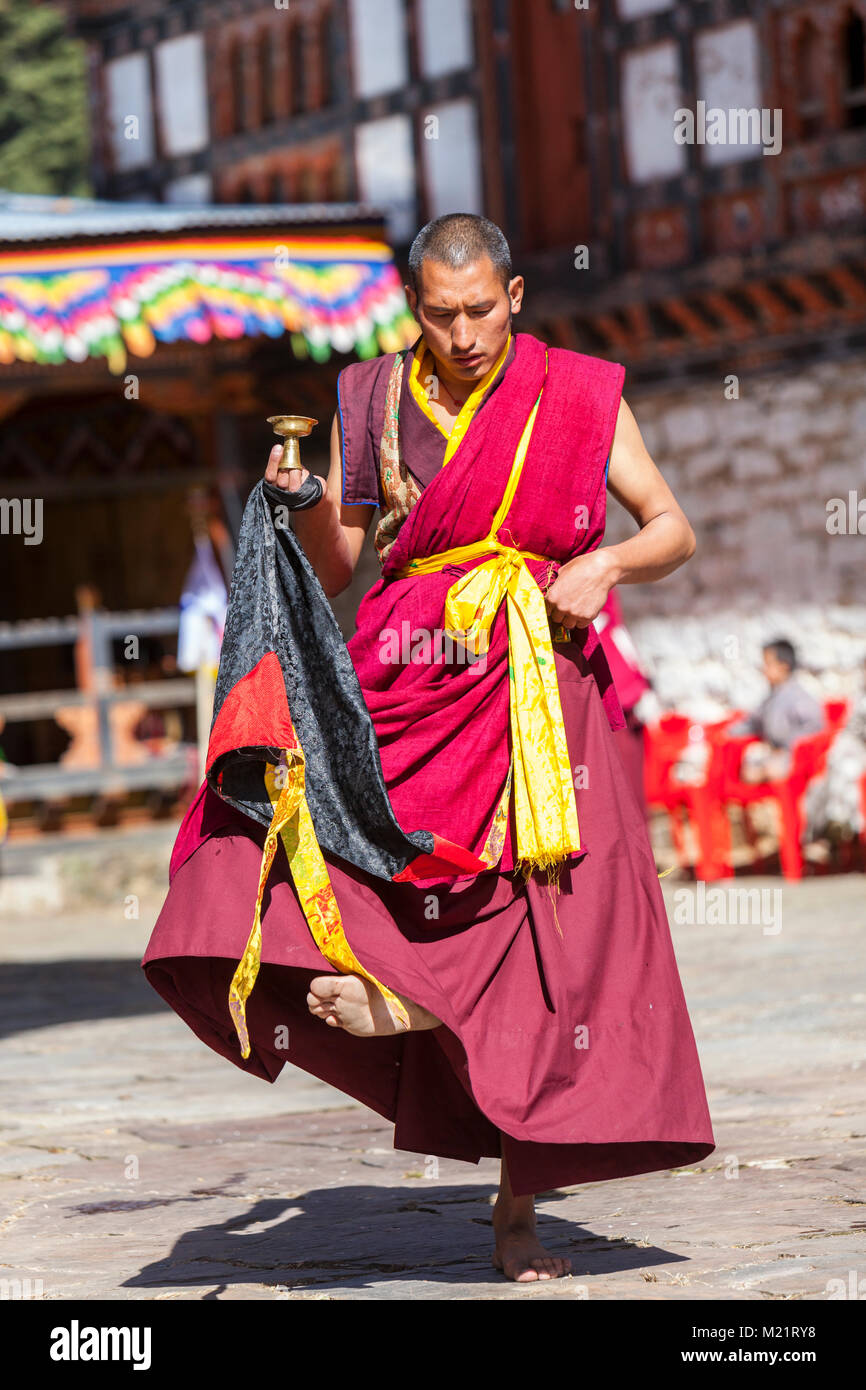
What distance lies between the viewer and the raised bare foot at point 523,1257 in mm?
3438

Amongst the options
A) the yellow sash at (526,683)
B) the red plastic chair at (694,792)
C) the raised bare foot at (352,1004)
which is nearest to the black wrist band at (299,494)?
the yellow sash at (526,683)

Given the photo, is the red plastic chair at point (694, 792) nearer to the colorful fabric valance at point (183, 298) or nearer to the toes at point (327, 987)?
the colorful fabric valance at point (183, 298)

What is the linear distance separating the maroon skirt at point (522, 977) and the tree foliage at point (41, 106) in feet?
86.8

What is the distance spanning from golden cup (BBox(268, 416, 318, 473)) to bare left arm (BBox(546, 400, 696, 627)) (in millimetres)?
474

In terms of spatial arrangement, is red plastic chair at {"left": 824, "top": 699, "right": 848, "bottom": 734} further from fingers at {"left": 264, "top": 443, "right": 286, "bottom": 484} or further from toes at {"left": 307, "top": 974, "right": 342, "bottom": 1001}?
toes at {"left": 307, "top": 974, "right": 342, "bottom": 1001}

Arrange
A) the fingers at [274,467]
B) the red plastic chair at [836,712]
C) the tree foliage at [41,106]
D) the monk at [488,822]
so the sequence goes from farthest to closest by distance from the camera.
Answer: the tree foliage at [41,106], the red plastic chair at [836,712], the fingers at [274,467], the monk at [488,822]

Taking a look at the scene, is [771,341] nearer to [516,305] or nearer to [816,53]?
[816,53]

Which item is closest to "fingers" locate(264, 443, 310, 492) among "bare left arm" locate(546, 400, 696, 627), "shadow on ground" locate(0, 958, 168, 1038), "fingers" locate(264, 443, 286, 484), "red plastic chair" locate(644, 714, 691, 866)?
"fingers" locate(264, 443, 286, 484)

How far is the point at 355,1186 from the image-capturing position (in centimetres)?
436

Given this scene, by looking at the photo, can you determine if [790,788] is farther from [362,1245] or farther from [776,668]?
[362,1245]

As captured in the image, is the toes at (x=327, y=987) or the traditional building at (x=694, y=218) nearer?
the toes at (x=327, y=987)

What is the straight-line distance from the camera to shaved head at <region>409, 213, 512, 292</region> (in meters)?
3.42

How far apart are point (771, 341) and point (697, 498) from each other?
112 centimetres
